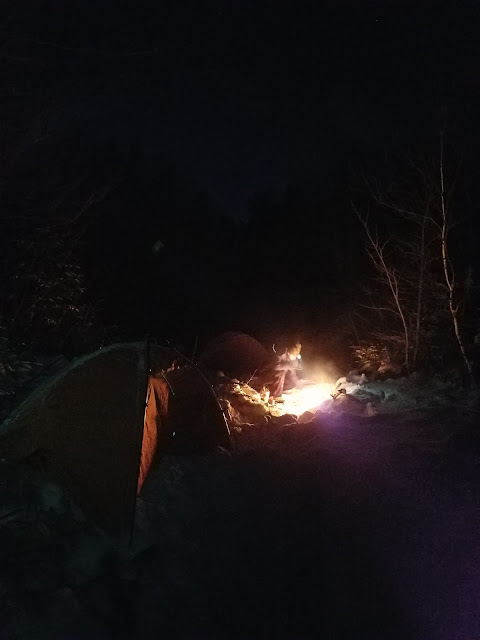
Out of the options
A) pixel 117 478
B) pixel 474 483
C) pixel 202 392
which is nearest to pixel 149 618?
pixel 117 478

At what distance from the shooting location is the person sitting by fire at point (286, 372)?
12.2 meters

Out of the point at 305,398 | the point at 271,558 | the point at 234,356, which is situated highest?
the point at 234,356

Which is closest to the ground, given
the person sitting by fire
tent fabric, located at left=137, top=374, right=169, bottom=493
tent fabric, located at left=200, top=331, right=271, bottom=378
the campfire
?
tent fabric, located at left=137, top=374, right=169, bottom=493

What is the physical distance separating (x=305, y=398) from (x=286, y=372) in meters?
2.10

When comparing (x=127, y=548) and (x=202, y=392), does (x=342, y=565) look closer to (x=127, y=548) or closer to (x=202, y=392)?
(x=127, y=548)

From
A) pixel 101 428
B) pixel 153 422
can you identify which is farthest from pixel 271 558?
pixel 101 428

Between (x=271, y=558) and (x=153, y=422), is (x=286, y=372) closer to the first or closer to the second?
(x=153, y=422)

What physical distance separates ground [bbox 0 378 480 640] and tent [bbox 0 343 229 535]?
0.76 feet

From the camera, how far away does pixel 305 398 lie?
11.2 meters

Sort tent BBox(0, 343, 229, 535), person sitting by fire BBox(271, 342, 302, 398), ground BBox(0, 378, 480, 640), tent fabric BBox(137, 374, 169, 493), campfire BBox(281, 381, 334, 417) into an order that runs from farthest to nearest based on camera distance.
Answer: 1. person sitting by fire BBox(271, 342, 302, 398)
2. campfire BBox(281, 381, 334, 417)
3. tent fabric BBox(137, 374, 169, 493)
4. tent BBox(0, 343, 229, 535)
5. ground BBox(0, 378, 480, 640)

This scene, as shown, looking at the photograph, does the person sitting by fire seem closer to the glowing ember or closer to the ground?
the glowing ember

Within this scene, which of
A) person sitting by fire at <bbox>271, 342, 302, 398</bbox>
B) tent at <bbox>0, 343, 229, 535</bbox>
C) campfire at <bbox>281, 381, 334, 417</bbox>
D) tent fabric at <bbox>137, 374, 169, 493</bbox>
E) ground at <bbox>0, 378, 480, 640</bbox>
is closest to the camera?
ground at <bbox>0, 378, 480, 640</bbox>

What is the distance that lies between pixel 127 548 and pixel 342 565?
203 centimetres

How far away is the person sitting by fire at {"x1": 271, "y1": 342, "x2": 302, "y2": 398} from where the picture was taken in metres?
12.2
